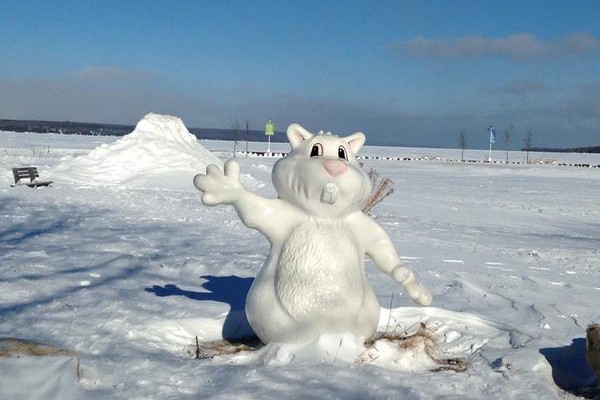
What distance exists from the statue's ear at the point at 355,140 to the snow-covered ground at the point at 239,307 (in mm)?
1230

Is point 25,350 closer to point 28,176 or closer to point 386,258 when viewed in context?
point 386,258

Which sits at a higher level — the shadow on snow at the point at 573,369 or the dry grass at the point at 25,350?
the dry grass at the point at 25,350

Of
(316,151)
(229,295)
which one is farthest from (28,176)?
(316,151)

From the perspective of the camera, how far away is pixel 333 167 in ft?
12.4

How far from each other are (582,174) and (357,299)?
29.2 metres

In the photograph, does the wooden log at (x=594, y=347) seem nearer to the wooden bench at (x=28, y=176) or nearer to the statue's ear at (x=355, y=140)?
the statue's ear at (x=355, y=140)

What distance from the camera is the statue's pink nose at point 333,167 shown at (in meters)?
3.77

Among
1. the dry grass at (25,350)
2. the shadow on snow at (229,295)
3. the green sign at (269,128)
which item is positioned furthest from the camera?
the green sign at (269,128)

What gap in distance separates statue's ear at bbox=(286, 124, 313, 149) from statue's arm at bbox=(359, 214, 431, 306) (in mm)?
626

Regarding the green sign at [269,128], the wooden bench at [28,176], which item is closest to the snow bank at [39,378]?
the wooden bench at [28,176]

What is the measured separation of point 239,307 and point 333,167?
1.78 meters

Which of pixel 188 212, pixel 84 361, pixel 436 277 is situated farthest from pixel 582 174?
pixel 84 361

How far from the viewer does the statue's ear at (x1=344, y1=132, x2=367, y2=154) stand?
4.21 m

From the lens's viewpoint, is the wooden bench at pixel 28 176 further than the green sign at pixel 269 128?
No
